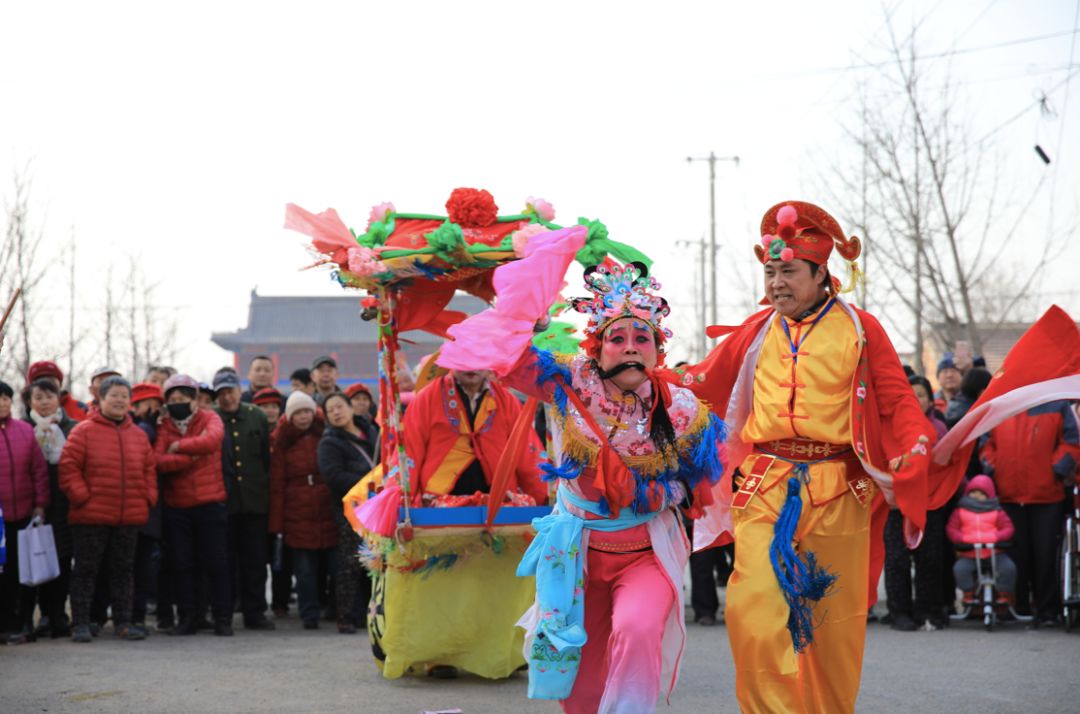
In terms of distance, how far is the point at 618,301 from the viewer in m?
5.26

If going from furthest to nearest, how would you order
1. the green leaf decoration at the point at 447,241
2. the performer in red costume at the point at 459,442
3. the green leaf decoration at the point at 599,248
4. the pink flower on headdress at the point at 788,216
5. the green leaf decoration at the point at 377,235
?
the performer in red costume at the point at 459,442 → the green leaf decoration at the point at 377,235 → the green leaf decoration at the point at 447,241 → the green leaf decoration at the point at 599,248 → the pink flower on headdress at the point at 788,216

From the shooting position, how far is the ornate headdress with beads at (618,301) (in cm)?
525

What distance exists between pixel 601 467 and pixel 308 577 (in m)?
5.64

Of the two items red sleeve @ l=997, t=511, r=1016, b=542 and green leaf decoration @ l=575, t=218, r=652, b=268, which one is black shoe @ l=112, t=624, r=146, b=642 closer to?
green leaf decoration @ l=575, t=218, r=652, b=268

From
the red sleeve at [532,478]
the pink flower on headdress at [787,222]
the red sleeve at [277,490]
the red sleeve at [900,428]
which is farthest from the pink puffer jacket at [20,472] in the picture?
the red sleeve at [900,428]

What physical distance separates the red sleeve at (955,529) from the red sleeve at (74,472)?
628cm

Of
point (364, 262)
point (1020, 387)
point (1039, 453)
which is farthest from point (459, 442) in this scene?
point (1039, 453)

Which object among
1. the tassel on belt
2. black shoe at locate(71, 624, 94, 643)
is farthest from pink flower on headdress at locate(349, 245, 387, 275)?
black shoe at locate(71, 624, 94, 643)

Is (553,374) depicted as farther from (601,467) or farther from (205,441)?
(205,441)

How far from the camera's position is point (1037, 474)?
31.1 ft

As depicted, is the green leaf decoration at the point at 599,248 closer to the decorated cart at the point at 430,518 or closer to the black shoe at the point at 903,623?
the decorated cart at the point at 430,518

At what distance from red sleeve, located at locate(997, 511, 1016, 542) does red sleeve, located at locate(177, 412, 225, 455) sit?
5777mm

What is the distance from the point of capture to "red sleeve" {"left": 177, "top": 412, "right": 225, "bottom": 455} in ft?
30.7

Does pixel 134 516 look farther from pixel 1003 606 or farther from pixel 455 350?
pixel 1003 606
